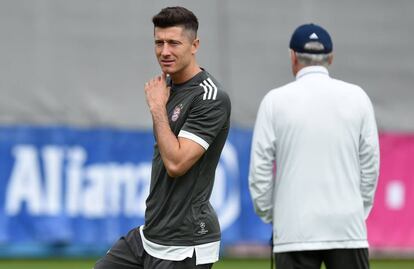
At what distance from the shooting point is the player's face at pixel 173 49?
18.7 feet

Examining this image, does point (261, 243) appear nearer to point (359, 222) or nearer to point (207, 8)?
point (207, 8)

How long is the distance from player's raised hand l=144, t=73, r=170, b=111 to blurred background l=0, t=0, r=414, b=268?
21.4 feet

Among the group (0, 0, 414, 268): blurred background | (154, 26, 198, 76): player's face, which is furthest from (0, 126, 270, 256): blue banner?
(154, 26, 198, 76): player's face

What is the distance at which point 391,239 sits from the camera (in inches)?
500

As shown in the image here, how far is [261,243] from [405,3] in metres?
3.45

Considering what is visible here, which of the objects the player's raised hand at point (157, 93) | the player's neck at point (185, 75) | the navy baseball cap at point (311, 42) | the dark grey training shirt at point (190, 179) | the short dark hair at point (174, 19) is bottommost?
the dark grey training shirt at point (190, 179)

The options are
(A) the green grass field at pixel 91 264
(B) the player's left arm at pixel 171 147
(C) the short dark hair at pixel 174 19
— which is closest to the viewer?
(B) the player's left arm at pixel 171 147

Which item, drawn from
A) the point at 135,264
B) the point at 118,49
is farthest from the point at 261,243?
the point at 135,264

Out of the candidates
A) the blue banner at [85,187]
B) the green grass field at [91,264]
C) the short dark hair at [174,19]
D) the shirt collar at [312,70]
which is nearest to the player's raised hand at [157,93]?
the short dark hair at [174,19]

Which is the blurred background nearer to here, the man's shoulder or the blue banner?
the blue banner

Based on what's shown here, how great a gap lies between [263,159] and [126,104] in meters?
7.15

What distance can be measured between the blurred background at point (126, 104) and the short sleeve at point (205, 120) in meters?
6.67

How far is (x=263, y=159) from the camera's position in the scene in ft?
18.5

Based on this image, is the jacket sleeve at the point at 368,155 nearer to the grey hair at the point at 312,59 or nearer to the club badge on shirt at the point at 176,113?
the grey hair at the point at 312,59
